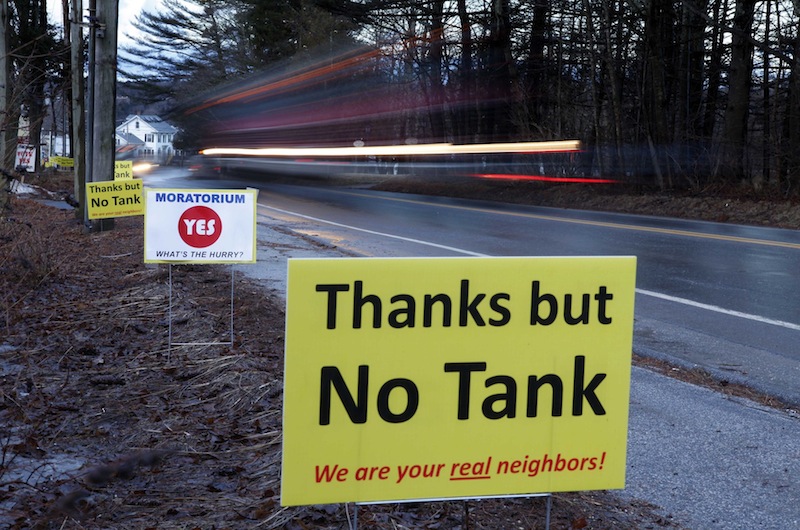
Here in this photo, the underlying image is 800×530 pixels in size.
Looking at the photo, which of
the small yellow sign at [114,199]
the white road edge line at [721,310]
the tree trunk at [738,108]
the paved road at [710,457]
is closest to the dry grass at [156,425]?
the paved road at [710,457]

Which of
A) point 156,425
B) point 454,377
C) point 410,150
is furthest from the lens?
point 410,150

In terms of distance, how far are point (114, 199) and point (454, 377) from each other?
1030 centimetres

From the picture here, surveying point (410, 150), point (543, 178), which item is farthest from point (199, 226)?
point (410, 150)

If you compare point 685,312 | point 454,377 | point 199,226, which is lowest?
point 685,312

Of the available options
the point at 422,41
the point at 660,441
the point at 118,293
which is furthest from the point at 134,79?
the point at 660,441

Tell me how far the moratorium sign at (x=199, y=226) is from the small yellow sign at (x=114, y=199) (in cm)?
550

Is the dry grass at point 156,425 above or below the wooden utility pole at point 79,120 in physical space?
below

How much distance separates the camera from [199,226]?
7.02m

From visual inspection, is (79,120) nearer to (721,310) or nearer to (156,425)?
(721,310)

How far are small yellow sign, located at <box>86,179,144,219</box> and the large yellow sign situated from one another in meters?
10.0

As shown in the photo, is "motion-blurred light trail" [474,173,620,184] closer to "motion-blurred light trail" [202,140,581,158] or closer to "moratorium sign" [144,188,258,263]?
"motion-blurred light trail" [202,140,581,158]

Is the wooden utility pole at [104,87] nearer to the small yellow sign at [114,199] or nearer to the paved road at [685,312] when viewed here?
the small yellow sign at [114,199]

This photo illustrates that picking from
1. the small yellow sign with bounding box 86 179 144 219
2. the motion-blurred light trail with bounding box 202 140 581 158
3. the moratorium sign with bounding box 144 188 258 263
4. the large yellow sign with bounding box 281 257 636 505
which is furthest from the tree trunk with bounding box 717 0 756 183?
the large yellow sign with bounding box 281 257 636 505

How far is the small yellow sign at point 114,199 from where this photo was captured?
12141mm
